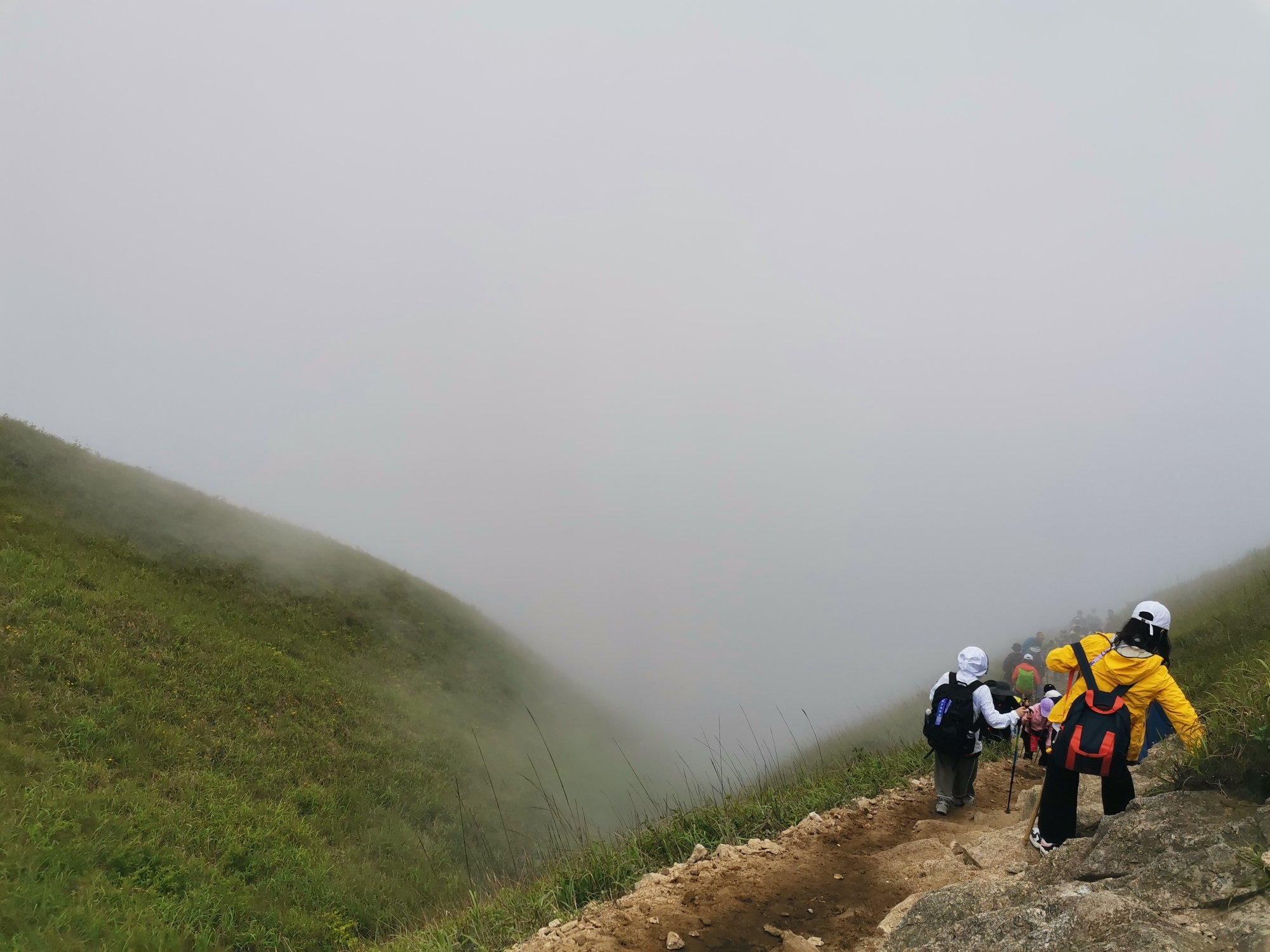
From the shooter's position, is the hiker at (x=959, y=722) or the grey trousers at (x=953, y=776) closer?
the hiker at (x=959, y=722)

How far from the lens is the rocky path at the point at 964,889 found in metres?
3.78

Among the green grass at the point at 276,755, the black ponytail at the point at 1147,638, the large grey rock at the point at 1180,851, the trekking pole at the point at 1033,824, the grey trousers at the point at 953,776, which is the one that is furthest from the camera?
the grey trousers at the point at 953,776

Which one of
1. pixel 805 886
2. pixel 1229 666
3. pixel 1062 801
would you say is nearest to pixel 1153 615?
pixel 1062 801

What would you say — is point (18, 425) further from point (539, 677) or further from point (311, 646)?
point (539, 677)

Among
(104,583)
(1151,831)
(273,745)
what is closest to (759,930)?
(1151,831)

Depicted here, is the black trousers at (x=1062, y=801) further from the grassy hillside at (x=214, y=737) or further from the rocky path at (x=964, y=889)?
the grassy hillside at (x=214, y=737)

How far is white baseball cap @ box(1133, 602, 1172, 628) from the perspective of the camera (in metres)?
5.89

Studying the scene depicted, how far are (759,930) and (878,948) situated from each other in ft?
3.91

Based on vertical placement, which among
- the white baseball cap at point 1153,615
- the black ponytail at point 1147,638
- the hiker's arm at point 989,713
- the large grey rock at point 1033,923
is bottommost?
the hiker's arm at point 989,713

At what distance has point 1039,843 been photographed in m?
6.47

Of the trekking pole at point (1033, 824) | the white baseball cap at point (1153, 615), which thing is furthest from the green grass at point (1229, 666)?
the trekking pole at point (1033, 824)

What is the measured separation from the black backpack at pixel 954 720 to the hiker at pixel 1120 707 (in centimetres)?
242

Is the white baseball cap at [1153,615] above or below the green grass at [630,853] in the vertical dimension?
above

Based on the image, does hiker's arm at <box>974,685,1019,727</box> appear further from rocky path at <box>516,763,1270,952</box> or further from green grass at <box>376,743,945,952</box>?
green grass at <box>376,743,945,952</box>
